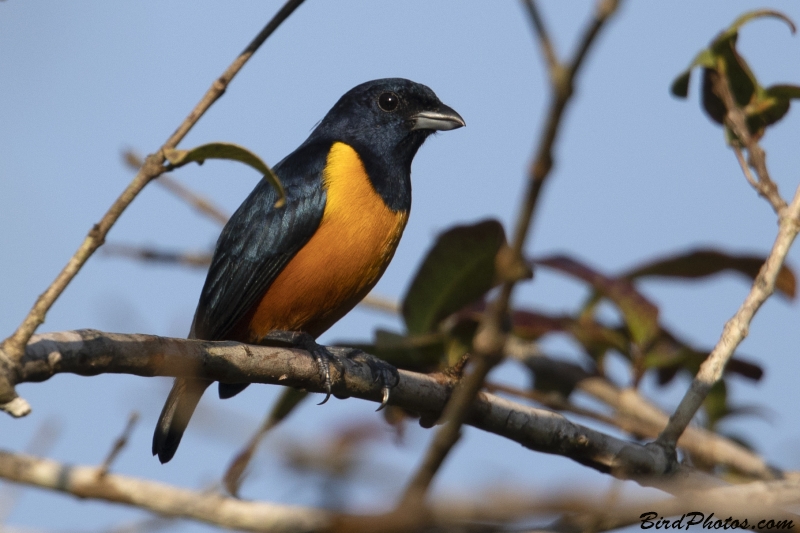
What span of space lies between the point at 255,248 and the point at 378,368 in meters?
1.54

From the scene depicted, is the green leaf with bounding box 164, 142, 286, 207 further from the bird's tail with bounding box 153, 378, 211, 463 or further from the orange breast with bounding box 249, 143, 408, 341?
the bird's tail with bounding box 153, 378, 211, 463

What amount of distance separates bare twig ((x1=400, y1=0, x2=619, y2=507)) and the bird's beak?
15.8 feet

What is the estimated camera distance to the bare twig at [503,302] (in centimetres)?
147

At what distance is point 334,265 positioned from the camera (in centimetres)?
523

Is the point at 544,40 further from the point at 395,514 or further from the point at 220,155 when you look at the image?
the point at 220,155

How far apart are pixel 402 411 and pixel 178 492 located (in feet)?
8.87

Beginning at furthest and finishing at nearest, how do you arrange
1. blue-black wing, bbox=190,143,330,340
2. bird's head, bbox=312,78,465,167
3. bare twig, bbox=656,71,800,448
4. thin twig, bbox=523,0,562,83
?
bird's head, bbox=312,78,465,167
blue-black wing, bbox=190,143,330,340
bare twig, bbox=656,71,800,448
thin twig, bbox=523,0,562,83

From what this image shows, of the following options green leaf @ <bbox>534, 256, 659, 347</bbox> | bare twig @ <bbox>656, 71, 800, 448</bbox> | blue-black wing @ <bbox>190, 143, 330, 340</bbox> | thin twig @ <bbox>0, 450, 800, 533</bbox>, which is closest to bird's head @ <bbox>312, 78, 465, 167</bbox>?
blue-black wing @ <bbox>190, 143, 330, 340</bbox>

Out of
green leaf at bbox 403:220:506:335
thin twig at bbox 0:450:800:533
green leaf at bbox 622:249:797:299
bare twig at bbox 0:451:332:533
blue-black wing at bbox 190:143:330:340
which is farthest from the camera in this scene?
blue-black wing at bbox 190:143:330:340

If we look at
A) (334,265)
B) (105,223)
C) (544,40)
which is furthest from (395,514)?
(334,265)

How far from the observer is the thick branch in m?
2.48

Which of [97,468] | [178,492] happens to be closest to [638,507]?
[178,492]

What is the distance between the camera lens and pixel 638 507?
1.39 m

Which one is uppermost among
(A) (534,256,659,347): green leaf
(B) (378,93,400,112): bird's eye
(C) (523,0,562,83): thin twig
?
(C) (523,0,562,83): thin twig
